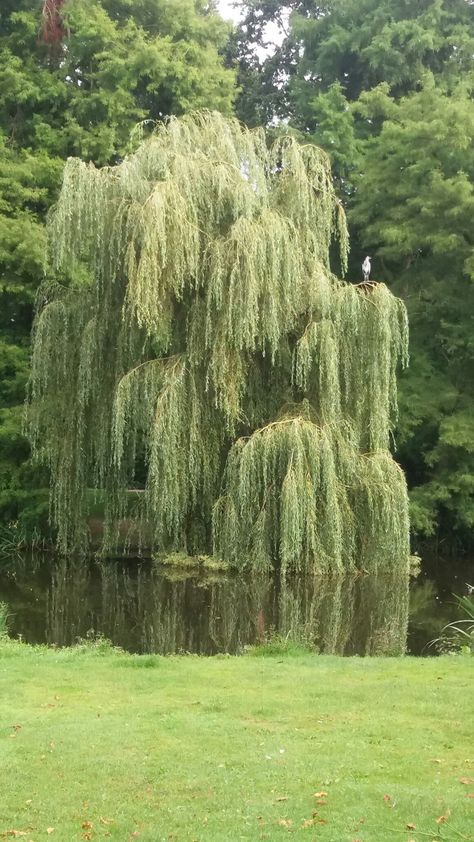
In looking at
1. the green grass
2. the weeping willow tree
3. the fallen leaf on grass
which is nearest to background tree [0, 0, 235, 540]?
the weeping willow tree

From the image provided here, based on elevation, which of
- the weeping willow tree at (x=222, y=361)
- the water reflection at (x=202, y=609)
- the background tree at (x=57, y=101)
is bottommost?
the water reflection at (x=202, y=609)

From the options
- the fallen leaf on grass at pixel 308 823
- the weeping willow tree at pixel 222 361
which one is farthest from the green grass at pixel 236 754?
the weeping willow tree at pixel 222 361

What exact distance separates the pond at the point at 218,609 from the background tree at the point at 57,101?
3.92 meters

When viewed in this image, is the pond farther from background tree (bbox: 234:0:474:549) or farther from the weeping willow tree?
background tree (bbox: 234:0:474:549)

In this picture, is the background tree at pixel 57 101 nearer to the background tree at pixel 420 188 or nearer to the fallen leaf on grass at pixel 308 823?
the background tree at pixel 420 188

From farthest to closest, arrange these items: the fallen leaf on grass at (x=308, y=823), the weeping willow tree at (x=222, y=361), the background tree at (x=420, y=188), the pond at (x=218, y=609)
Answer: the background tree at (x=420, y=188) → the weeping willow tree at (x=222, y=361) → the pond at (x=218, y=609) → the fallen leaf on grass at (x=308, y=823)

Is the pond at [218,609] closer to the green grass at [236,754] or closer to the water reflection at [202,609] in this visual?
the water reflection at [202,609]

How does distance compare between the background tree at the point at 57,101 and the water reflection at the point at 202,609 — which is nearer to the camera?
the water reflection at the point at 202,609

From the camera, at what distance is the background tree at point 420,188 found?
57.5 feet

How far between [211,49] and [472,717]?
19.1 meters

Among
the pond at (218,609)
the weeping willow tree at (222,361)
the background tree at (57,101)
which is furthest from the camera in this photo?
the background tree at (57,101)

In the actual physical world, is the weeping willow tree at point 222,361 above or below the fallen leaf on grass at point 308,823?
above

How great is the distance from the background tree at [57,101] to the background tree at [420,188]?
12.8 feet

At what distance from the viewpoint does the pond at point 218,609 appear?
9469 millimetres
